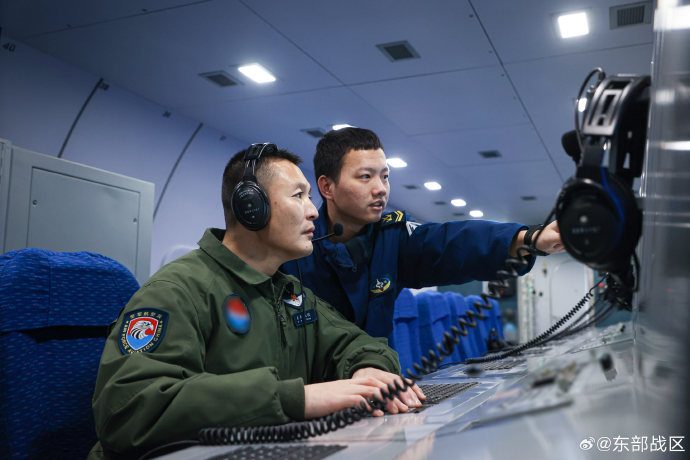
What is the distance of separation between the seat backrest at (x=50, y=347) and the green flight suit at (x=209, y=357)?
8.1 inches

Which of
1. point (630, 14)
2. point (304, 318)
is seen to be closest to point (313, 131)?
point (630, 14)

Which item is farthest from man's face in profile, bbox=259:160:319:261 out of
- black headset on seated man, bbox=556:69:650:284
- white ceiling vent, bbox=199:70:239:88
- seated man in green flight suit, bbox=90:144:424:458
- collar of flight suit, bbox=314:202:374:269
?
white ceiling vent, bbox=199:70:239:88

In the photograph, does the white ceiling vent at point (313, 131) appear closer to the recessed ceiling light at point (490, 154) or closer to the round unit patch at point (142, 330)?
the recessed ceiling light at point (490, 154)

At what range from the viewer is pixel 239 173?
144 centimetres

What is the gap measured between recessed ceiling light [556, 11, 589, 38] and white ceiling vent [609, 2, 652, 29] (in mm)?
163

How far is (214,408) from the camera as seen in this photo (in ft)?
2.58

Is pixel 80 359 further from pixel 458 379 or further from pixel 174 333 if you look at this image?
pixel 458 379

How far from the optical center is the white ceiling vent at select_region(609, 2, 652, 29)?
3402 mm

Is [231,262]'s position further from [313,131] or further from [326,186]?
[313,131]

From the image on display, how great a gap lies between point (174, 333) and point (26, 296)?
0.40 meters

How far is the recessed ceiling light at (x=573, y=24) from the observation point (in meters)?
3.54

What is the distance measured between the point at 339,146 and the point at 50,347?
111 cm

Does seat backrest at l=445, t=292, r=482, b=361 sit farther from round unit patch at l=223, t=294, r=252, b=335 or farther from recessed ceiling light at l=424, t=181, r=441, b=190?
round unit patch at l=223, t=294, r=252, b=335

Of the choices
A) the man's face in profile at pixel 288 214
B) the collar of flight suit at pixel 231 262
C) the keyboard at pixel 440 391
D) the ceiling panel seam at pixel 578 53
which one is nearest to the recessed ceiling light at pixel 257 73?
the ceiling panel seam at pixel 578 53
